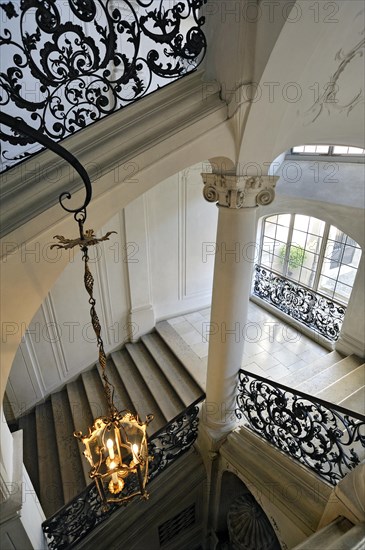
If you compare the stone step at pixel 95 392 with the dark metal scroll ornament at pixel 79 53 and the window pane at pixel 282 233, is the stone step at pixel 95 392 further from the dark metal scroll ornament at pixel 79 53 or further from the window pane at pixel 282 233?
the window pane at pixel 282 233

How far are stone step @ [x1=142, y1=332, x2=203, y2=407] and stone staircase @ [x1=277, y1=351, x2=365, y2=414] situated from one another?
1.42 m

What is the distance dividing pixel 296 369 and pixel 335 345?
3.60 ft

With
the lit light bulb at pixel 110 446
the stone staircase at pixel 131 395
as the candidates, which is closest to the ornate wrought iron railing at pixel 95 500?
the stone staircase at pixel 131 395

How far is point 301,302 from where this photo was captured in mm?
6527

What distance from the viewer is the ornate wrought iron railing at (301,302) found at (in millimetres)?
6020

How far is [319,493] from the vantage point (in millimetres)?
2961

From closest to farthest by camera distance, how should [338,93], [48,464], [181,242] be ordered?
[338,93] < [48,464] < [181,242]

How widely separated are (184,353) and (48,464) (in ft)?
8.51

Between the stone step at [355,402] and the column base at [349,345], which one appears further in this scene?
the column base at [349,345]

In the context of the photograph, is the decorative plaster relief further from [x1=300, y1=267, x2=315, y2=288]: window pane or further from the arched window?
[x1=300, y1=267, x2=315, y2=288]: window pane

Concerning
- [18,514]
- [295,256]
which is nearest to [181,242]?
[295,256]

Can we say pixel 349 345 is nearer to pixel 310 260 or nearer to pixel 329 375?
pixel 329 375

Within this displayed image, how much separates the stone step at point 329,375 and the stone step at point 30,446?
406cm

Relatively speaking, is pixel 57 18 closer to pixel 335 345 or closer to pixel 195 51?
pixel 195 51
